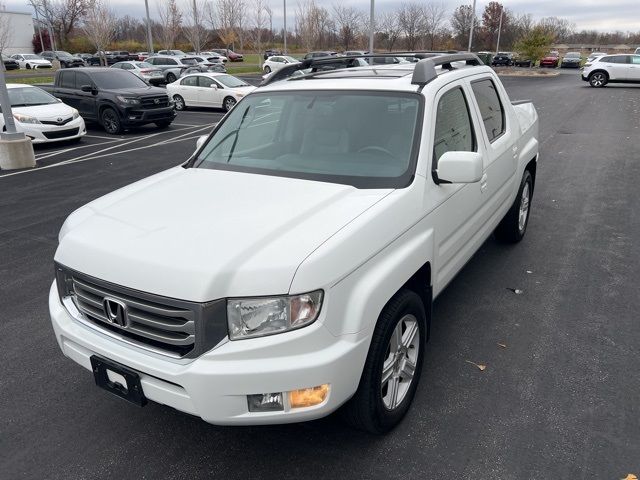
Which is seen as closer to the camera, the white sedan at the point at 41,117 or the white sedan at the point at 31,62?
the white sedan at the point at 41,117

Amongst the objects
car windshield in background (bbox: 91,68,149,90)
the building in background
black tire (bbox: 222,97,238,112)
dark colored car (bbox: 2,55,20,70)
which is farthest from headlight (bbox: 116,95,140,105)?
the building in background

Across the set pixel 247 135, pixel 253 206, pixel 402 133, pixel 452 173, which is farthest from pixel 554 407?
pixel 247 135

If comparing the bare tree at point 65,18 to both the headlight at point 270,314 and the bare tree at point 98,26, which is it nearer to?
the bare tree at point 98,26

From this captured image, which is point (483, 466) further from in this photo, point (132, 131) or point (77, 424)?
point (132, 131)

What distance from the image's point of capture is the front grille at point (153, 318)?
7.48 feet

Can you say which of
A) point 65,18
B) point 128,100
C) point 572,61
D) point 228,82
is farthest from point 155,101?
point 65,18

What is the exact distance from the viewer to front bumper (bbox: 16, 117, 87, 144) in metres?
12.3

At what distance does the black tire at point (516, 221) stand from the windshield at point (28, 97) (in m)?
11.9

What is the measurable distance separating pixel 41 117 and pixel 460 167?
12.2 meters

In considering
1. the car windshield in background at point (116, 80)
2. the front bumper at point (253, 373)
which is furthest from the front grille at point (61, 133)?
the front bumper at point (253, 373)

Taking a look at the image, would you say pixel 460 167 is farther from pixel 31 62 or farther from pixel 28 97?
pixel 31 62

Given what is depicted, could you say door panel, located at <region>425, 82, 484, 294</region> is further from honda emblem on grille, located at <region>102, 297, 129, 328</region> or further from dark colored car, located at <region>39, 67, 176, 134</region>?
dark colored car, located at <region>39, 67, 176, 134</region>

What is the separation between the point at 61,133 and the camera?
1272 centimetres

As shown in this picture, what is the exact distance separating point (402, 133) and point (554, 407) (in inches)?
76.4
